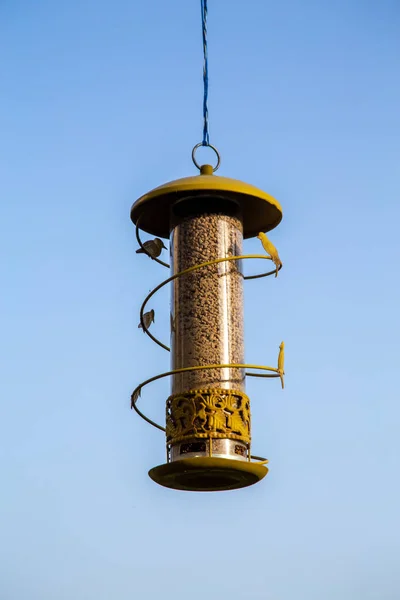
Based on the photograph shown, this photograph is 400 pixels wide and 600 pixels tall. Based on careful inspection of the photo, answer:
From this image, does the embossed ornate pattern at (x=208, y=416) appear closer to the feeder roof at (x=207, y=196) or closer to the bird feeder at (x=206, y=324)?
the bird feeder at (x=206, y=324)

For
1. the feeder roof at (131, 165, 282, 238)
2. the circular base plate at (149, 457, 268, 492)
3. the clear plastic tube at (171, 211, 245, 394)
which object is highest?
the feeder roof at (131, 165, 282, 238)

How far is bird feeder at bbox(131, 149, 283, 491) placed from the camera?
13.8 meters

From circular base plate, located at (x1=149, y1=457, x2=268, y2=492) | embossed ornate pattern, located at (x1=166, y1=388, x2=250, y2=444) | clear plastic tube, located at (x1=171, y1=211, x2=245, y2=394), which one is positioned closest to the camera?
circular base plate, located at (x1=149, y1=457, x2=268, y2=492)

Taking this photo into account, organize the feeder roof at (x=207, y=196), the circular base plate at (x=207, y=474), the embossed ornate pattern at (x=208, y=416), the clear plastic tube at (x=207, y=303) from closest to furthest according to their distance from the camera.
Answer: the circular base plate at (x=207, y=474) → the embossed ornate pattern at (x=208, y=416) → the clear plastic tube at (x=207, y=303) → the feeder roof at (x=207, y=196)

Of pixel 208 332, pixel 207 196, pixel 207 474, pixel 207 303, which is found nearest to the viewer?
pixel 207 474

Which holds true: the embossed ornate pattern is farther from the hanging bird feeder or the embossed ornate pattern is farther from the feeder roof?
the feeder roof

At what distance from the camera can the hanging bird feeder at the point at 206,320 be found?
13.8 metres

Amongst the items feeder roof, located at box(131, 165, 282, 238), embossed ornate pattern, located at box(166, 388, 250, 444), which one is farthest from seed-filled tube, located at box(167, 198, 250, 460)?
feeder roof, located at box(131, 165, 282, 238)

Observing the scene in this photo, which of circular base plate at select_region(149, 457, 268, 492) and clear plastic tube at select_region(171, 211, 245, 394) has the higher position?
clear plastic tube at select_region(171, 211, 245, 394)

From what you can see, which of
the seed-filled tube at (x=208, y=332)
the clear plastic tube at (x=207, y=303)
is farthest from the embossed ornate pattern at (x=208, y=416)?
the clear plastic tube at (x=207, y=303)

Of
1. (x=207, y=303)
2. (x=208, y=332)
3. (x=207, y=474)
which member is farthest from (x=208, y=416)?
(x=207, y=303)

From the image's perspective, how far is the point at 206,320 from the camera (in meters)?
14.3

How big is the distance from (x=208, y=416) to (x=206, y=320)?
96cm

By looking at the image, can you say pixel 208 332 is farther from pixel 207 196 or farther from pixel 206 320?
pixel 207 196
